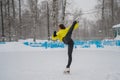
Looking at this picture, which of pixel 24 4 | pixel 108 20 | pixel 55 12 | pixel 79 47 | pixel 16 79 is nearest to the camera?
pixel 16 79

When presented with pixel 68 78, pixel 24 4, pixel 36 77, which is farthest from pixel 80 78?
pixel 24 4

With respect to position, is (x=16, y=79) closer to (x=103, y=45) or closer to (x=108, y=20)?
(x=103, y=45)

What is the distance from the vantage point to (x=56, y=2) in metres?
24.7

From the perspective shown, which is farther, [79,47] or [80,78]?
[79,47]

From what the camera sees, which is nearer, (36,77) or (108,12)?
(36,77)

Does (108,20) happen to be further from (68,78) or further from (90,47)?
(68,78)

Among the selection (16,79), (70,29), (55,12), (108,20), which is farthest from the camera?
(108,20)

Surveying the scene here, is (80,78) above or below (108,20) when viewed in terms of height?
below

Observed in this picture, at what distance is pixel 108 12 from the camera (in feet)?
138

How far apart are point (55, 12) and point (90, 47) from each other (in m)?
8.56

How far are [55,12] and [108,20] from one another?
23160 mm

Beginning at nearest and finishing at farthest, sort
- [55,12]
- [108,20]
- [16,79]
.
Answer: [16,79] → [55,12] → [108,20]

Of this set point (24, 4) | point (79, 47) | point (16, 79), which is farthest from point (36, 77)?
point (24, 4)

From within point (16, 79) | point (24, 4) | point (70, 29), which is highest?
point (24, 4)
